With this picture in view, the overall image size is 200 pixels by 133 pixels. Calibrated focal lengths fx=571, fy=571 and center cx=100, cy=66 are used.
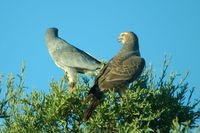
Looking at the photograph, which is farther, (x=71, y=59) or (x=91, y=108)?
(x=71, y=59)

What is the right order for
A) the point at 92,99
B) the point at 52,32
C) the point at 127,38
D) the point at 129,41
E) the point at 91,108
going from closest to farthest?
1. the point at 91,108
2. the point at 92,99
3. the point at 129,41
4. the point at 127,38
5. the point at 52,32

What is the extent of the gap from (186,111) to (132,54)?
7.48 ft

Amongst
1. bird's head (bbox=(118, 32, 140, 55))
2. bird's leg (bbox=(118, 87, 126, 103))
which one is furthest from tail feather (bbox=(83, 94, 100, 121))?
bird's head (bbox=(118, 32, 140, 55))

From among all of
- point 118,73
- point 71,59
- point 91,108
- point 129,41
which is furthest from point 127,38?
point 91,108

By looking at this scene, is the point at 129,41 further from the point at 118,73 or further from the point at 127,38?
the point at 118,73

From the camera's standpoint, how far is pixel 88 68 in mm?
14633

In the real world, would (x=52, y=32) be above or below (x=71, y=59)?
above

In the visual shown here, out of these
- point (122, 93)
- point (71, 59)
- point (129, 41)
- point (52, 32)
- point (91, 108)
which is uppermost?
point (52, 32)

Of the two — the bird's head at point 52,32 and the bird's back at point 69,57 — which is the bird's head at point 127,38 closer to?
the bird's back at point 69,57

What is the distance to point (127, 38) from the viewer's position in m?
13.3

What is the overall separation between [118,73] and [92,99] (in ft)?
5.36

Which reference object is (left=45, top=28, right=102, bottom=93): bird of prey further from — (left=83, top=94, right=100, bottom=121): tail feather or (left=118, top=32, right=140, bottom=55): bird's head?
(left=83, top=94, right=100, bottom=121): tail feather

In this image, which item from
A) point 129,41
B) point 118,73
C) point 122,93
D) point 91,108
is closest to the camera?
point 91,108

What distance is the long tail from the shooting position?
965 centimetres
